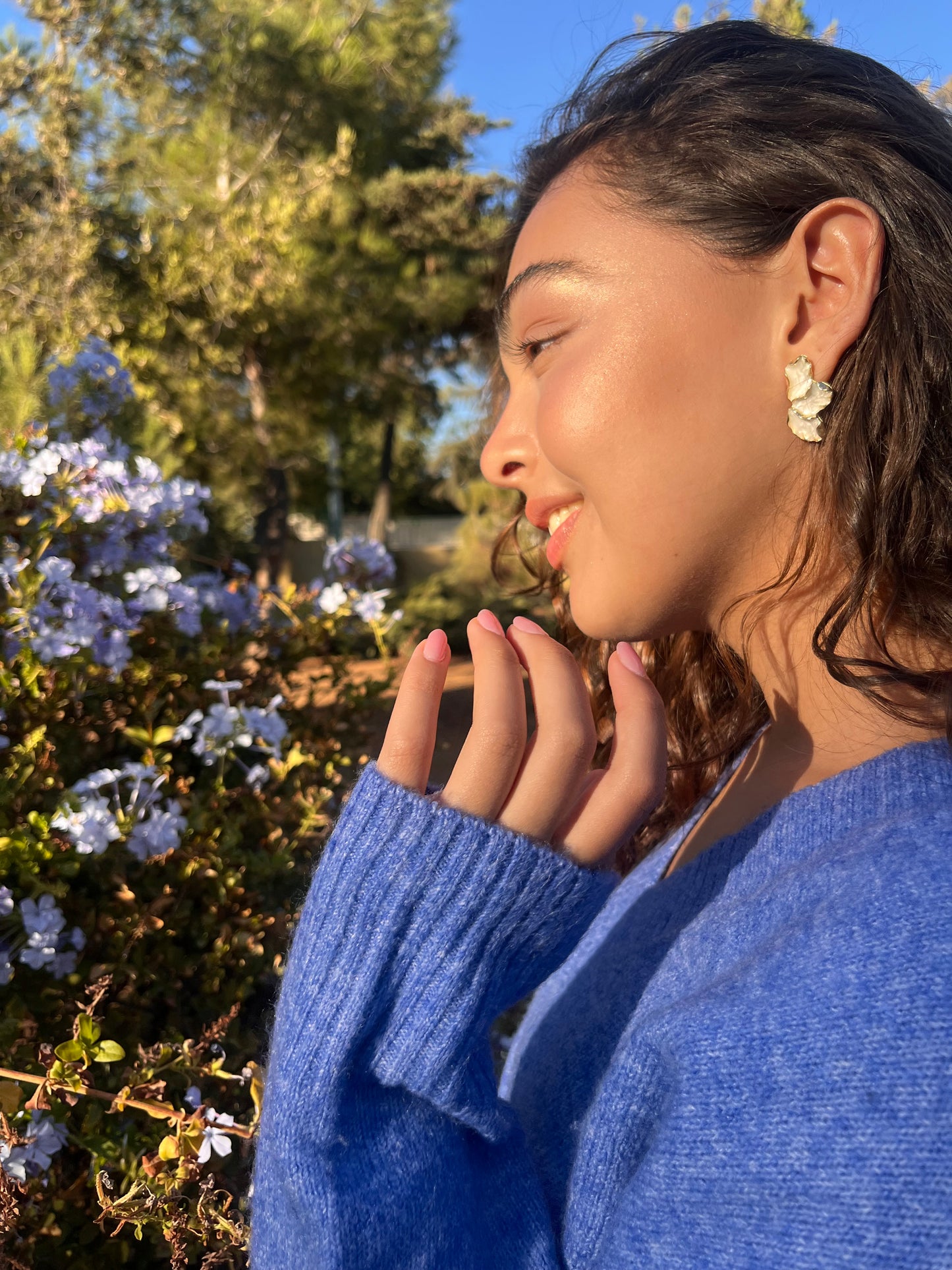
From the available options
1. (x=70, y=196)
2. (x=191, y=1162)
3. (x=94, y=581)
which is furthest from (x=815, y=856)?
(x=70, y=196)

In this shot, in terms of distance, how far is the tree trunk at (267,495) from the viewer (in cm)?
1232

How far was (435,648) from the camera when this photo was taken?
0.98 m

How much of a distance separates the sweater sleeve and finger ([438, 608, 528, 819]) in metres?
0.03

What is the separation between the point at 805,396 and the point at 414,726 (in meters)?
0.59

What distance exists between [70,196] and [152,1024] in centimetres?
888

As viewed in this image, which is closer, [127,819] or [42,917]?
[42,917]

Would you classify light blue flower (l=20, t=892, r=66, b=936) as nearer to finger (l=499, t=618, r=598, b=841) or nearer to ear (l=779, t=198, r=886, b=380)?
finger (l=499, t=618, r=598, b=841)

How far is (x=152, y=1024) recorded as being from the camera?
171 centimetres

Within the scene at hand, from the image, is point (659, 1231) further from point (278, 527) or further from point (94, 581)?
point (278, 527)

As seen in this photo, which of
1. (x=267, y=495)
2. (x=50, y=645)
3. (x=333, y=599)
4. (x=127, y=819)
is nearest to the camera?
(x=127, y=819)

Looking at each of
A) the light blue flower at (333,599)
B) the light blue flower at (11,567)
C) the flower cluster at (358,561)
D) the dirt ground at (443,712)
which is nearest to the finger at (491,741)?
the dirt ground at (443,712)

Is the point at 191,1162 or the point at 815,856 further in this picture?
the point at 191,1162

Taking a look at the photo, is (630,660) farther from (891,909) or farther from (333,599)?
(333,599)

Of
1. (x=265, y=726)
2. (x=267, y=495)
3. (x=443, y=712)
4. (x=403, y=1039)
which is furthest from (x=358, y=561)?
(x=267, y=495)
